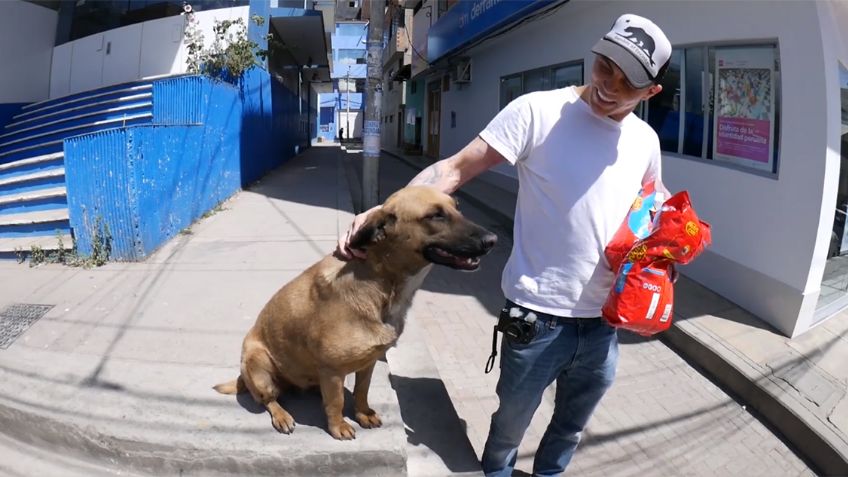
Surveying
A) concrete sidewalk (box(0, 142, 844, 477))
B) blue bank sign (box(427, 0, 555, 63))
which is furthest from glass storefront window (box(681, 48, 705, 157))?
blue bank sign (box(427, 0, 555, 63))

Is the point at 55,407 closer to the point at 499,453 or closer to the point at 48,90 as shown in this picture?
A: the point at 499,453

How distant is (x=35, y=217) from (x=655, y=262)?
702 cm

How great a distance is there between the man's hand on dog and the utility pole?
23.4 feet

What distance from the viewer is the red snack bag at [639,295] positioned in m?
1.89

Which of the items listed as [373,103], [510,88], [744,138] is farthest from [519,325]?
[510,88]

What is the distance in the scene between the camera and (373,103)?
9109 mm

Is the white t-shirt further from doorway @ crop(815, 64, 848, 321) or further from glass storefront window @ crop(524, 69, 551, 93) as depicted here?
glass storefront window @ crop(524, 69, 551, 93)

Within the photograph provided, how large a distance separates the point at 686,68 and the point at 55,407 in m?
6.43

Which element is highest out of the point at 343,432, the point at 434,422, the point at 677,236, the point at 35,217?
the point at 677,236

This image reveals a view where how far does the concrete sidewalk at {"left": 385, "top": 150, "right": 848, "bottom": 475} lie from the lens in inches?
131

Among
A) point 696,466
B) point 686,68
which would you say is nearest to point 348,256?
point 696,466

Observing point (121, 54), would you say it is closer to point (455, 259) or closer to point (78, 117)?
point (78, 117)

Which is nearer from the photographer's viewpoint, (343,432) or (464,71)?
(343,432)

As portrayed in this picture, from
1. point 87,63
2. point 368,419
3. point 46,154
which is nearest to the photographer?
point 368,419
